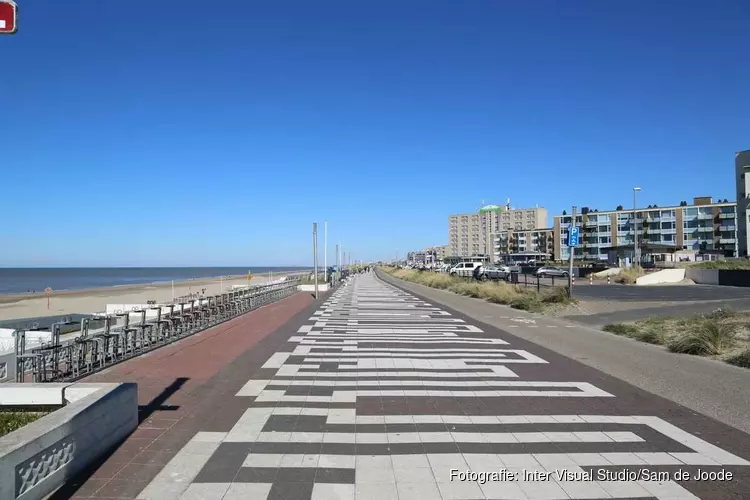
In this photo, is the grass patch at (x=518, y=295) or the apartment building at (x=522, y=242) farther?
the apartment building at (x=522, y=242)

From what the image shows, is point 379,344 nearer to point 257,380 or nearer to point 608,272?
point 257,380

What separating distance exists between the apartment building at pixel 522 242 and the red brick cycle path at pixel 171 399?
100375mm

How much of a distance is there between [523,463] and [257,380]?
477 centimetres

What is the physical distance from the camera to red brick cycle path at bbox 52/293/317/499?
14.7 ft

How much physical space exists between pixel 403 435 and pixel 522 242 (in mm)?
130860

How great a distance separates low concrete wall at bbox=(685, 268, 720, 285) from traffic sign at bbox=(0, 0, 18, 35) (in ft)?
140

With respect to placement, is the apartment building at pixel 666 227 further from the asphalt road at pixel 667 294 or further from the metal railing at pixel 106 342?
the metal railing at pixel 106 342

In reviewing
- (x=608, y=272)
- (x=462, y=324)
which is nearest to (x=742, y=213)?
(x=608, y=272)

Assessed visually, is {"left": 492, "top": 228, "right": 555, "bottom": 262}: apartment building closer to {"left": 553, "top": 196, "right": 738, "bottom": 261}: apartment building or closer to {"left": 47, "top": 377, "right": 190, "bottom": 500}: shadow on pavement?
{"left": 553, "top": 196, "right": 738, "bottom": 261}: apartment building

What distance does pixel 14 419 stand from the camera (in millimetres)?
5039

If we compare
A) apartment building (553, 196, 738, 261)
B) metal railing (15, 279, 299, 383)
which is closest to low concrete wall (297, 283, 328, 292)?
metal railing (15, 279, 299, 383)

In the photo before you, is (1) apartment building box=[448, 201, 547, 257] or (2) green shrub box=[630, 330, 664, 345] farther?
(1) apartment building box=[448, 201, 547, 257]

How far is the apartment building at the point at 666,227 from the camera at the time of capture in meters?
86.8

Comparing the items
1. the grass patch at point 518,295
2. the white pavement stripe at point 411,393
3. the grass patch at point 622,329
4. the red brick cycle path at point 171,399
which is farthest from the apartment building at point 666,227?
→ the white pavement stripe at point 411,393
